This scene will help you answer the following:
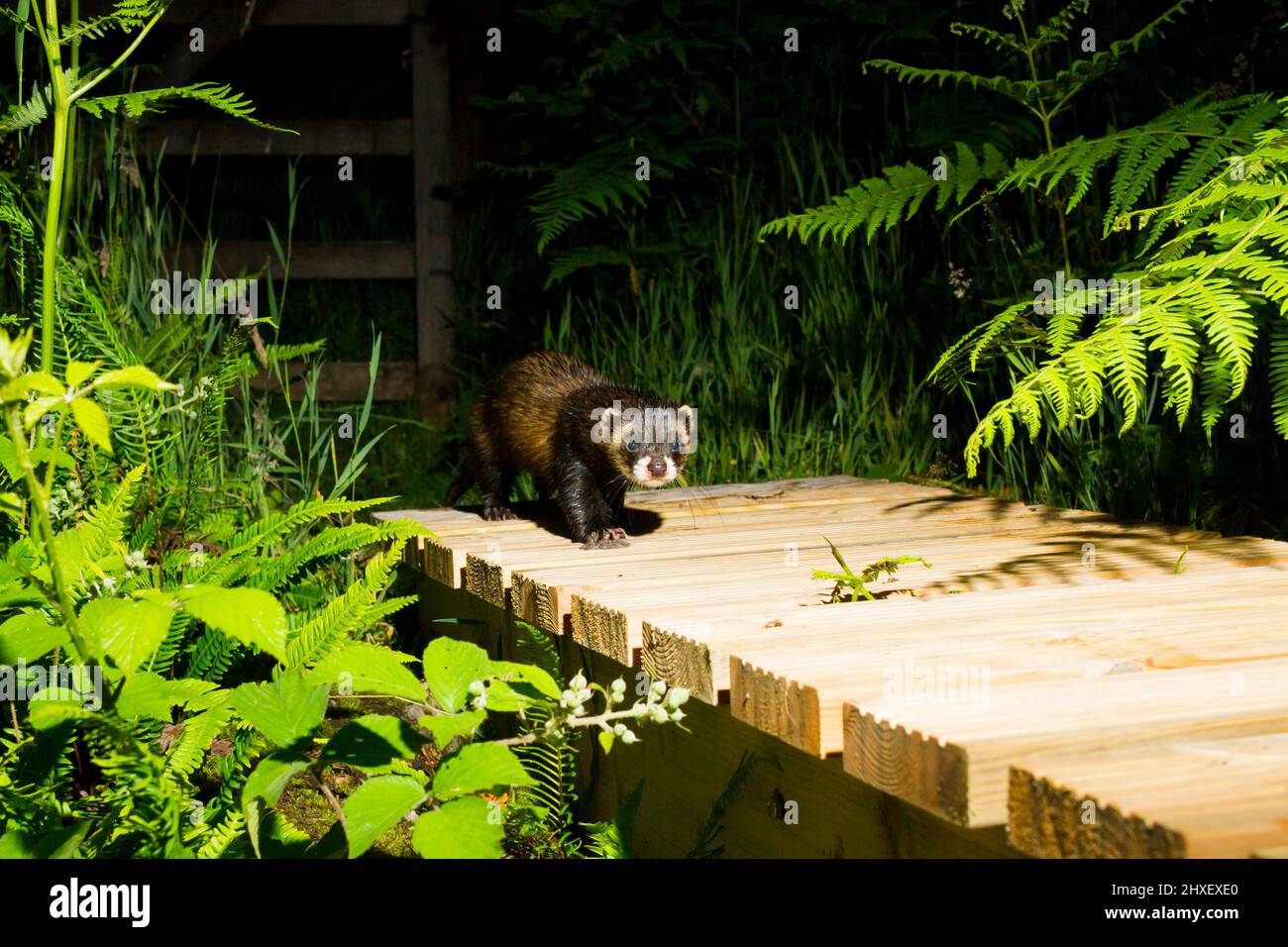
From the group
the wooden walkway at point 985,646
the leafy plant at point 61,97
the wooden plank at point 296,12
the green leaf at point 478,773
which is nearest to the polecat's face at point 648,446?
the wooden walkway at point 985,646

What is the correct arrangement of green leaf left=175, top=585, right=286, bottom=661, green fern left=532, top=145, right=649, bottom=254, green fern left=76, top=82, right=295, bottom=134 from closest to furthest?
green leaf left=175, top=585, right=286, bottom=661 → green fern left=76, top=82, right=295, bottom=134 → green fern left=532, top=145, right=649, bottom=254

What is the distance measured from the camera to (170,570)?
3459 millimetres

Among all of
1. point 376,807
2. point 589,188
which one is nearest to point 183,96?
point 376,807

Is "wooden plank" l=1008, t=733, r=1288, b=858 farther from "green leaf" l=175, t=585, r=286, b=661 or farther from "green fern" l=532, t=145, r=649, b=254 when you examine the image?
"green fern" l=532, t=145, r=649, b=254

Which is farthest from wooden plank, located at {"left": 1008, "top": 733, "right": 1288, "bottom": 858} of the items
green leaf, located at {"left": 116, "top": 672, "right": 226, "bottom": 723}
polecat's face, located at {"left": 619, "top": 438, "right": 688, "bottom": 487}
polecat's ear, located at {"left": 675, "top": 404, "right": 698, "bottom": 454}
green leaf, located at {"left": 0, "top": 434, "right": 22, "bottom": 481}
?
Answer: polecat's ear, located at {"left": 675, "top": 404, "right": 698, "bottom": 454}

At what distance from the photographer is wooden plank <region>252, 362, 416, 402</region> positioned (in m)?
7.33

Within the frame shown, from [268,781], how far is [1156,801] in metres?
1.26

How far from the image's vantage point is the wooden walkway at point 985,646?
66.8 inches

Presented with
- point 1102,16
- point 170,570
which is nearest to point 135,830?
point 170,570

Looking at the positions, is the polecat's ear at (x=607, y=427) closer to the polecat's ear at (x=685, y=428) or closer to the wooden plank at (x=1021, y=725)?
the polecat's ear at (x=685, y=428)

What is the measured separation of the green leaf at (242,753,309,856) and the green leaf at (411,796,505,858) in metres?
0.26

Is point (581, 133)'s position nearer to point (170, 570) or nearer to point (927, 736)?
point (170, 570)

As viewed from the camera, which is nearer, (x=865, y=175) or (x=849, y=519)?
(x=849, y=519)
